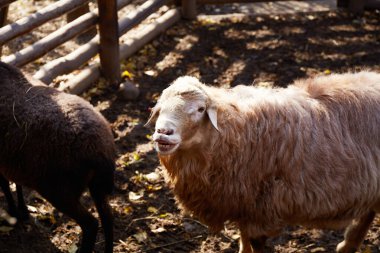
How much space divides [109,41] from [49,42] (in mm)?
906

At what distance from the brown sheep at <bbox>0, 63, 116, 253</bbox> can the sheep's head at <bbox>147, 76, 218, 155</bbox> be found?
534mm

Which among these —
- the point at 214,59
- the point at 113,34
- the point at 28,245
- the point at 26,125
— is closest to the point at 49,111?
the point at 26,125

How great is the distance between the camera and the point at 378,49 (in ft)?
24.7

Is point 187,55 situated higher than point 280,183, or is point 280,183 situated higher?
point 280,183

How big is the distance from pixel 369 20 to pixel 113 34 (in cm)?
385

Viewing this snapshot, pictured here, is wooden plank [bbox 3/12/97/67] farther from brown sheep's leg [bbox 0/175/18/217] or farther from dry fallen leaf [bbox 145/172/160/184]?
dry fallen leaf [bbox 145/172/160/184]

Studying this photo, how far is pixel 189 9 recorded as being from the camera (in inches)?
328

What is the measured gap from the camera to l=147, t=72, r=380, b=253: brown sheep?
3.73 m

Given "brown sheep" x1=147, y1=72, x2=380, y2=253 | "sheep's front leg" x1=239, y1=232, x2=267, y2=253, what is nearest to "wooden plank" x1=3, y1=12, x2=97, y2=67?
"brown sheep" x1=147, y1=72, x2=380, y2=253

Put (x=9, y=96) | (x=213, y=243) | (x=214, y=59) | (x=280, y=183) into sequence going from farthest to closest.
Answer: (x=214, y=59)
(x=213, y=243)
(x=9, y=96)
(x=280, y=183)

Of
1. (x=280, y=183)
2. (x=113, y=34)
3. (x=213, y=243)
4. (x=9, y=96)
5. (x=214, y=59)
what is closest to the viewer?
(x=280, y=183)

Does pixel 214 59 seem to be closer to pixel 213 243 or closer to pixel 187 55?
pixel 187 55

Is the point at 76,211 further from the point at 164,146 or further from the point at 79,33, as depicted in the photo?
the point at 79,33

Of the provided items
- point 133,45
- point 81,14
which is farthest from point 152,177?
point 81,14
